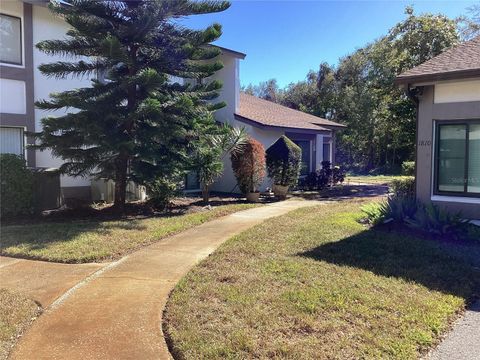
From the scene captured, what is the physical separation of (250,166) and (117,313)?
936cm

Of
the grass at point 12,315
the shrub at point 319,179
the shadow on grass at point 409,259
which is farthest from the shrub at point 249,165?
the grass at point 12,315

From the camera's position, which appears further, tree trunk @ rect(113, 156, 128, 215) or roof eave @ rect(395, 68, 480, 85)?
tree trunk @ rect(113, 156, 128, 215)

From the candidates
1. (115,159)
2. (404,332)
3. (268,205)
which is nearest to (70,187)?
(115,159)

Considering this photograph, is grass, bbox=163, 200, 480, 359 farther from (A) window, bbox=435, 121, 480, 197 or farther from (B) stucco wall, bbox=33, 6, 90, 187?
(B) stucco wall, bbox=33, 6, 90, 187

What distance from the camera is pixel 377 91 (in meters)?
20.9

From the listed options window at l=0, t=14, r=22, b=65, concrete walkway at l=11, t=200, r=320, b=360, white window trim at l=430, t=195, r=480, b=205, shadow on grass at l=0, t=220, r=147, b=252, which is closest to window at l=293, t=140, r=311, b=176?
white window trim at l=430, t=195, r=480, b=205

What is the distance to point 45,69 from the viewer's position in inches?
376

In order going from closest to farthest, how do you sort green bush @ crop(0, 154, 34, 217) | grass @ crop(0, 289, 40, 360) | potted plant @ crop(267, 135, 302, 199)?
grass @ crop(0, 289, 40, 360)
green bush @ crop(0, 154, 34, 217)
potted plant @ crop(267, 135, 302, 199)

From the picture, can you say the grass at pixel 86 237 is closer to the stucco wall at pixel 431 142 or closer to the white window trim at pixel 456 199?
the stucco wall at pixel 431 142

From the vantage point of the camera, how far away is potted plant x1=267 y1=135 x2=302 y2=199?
14352 millimetres

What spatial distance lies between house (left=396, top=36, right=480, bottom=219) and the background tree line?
28.5 feet

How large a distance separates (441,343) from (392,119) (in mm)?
16795

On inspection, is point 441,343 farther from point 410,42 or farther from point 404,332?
point 410,42

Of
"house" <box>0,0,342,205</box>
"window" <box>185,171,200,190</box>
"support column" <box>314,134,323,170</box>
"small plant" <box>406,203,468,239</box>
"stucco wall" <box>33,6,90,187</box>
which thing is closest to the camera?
"small plant" <box>406,203,468,239</box>
